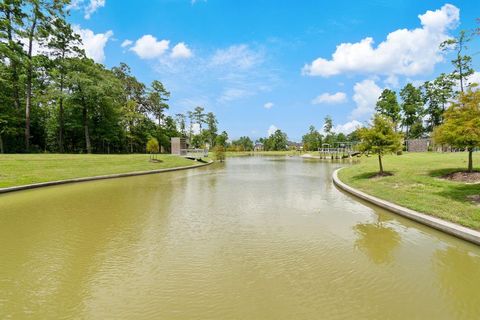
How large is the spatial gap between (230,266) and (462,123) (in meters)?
12.4

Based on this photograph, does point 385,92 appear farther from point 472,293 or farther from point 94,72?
point 472,293

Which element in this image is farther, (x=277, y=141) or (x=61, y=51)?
(x=277, y=141)

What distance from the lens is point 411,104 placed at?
5312 cm

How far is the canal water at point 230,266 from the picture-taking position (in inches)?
130

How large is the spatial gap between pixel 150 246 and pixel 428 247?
6.10 meters

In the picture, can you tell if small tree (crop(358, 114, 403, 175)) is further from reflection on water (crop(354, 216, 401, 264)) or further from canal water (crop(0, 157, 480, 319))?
reflection on water (crop(354, 216, 401, 264))

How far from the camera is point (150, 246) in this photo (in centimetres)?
547

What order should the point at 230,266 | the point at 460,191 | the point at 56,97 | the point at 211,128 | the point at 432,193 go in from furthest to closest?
the point at 211,128
the point at 56,97
the point at 432,193
the point at 460,191
the point at 230,266

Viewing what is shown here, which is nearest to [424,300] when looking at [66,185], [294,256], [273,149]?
[294,256]

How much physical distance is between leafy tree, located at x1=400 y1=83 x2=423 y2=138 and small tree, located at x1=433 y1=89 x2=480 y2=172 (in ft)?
161

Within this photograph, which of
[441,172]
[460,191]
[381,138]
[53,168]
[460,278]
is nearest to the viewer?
[460,278]

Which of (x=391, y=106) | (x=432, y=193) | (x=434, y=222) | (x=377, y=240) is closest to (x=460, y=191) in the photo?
(x=432, y=193)

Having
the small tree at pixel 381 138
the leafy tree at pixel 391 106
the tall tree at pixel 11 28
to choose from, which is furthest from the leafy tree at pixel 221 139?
the small tree at pixel 381 138

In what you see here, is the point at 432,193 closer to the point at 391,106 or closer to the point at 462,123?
the point at 462,123
